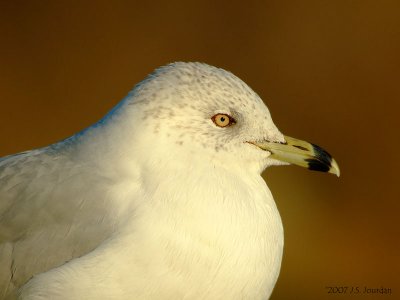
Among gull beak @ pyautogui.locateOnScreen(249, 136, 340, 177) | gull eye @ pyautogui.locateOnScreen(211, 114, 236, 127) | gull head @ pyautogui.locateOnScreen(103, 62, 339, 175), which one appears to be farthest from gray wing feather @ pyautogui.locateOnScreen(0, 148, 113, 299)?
gull beak @ pyautogui.locateOnScreen(249, 136, 340, 177)

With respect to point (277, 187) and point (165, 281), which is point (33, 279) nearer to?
point (165, 281)

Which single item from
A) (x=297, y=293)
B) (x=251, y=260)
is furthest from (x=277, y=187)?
(x=251, y=260)

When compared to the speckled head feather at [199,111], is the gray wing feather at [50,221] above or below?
below

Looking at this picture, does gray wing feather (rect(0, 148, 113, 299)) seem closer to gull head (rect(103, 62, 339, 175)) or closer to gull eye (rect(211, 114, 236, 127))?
gull head (rect(103, 62, 339, 175))

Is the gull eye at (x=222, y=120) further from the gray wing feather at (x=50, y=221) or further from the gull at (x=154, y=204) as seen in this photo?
the gray wing feather at (x=50, y=221)

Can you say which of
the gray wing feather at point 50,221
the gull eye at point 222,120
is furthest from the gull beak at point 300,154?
the gray wing feather at point 50,221

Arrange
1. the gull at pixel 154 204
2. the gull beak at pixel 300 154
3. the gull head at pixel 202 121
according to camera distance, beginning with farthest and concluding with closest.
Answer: the gull beak at pixel 300 154 < the gull head at pixel 202 121 < the gull at pixel 154 204

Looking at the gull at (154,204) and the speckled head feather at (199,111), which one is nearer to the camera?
the gull at (154,204)

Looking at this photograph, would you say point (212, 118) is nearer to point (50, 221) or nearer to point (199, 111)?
point (199, 111)
